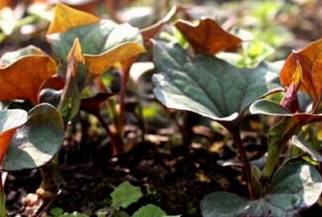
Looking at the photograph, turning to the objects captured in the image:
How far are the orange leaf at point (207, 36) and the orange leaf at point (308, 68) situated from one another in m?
0.19

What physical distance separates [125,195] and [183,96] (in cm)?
23

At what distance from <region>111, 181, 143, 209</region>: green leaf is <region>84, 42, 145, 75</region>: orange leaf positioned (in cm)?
24

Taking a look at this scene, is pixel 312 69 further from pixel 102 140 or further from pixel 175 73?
pixel 102 140

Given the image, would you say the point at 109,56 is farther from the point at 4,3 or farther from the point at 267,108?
the point at 4,3

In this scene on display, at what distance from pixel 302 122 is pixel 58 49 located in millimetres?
517

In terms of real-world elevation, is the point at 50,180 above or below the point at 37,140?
below

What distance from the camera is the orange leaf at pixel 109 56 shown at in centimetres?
109

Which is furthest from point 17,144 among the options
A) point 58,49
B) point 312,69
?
point 312,69

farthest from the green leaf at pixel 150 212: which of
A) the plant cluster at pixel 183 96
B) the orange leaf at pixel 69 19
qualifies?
the orange leaf at pixel 69 19

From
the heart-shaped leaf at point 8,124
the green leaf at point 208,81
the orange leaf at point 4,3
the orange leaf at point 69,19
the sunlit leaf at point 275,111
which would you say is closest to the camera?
the heart-shaped leaf at point 8,124

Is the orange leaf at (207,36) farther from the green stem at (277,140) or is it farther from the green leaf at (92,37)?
the green stem at (277,140)

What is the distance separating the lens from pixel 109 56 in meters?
1.10

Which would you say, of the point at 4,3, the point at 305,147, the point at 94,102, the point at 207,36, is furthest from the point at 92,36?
the point at 4,3

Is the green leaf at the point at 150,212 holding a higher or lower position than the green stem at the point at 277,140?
lower
